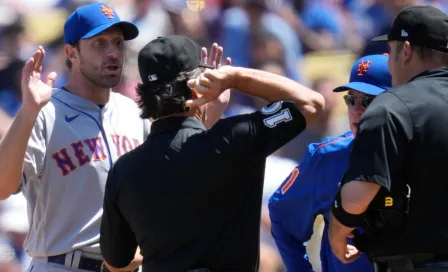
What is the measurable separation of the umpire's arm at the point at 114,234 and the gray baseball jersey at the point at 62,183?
0.68 m

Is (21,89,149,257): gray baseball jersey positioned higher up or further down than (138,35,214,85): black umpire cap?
further down

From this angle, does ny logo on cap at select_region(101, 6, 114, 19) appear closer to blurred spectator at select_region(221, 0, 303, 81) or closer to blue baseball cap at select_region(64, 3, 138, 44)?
blue baseball cap at select_region(64, 3, 138, 44)

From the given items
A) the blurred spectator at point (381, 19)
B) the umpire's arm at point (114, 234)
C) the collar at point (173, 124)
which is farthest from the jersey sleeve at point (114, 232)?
the blurred spectator at point (381, 19)

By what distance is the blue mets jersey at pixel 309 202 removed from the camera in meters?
3.61

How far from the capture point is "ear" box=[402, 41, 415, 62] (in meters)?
2.89

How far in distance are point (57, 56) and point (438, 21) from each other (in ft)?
12.3

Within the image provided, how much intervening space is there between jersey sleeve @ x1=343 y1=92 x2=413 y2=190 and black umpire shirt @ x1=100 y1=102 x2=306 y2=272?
0.25 meters

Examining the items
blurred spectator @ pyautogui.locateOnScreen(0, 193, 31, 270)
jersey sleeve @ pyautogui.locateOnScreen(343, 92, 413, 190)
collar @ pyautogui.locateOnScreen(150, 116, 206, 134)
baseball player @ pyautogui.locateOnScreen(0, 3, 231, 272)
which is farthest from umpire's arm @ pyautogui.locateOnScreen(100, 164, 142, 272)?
blurred spectator @ pyautogui.locateOnScreen(0, 193, 31, 270)

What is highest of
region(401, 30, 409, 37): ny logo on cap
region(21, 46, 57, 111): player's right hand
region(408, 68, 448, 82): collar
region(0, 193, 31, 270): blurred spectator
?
region(401, 30, 409, 37): ny logo on cap

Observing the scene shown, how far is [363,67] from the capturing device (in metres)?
3.74

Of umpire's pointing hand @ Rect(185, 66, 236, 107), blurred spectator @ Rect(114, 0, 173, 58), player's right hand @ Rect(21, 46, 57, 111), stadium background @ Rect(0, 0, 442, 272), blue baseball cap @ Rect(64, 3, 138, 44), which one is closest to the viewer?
umpire's pointing hand @ Rect(185, 66, 236, 107)

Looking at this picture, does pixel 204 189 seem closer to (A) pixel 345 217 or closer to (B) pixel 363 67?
(A) pixel 345 217

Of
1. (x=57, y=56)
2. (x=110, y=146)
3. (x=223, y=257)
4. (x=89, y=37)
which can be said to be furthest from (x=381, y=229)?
(x=57, y=56)

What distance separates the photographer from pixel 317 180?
3.64 meters
